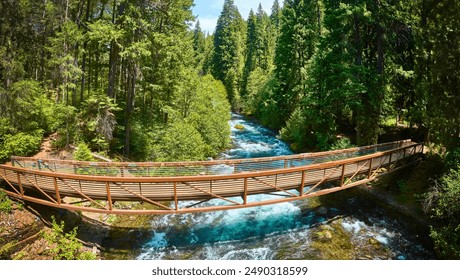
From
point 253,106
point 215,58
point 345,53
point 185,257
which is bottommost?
point 185,257

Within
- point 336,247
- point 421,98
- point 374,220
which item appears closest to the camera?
point 336,247

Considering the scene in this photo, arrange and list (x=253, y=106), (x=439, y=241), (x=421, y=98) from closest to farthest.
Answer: (x=439, y=241)
(x=421, y=98)
(x=253, y=106)

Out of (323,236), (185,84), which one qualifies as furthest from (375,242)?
(185,84)

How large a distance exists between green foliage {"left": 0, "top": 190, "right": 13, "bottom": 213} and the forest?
5.05 m

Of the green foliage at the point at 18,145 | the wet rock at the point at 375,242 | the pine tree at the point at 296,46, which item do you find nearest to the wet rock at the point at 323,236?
the wet rock at the point at 375,242

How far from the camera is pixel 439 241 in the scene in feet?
34.6

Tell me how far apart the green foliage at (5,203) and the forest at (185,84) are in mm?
5052

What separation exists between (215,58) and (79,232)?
53.0 meters

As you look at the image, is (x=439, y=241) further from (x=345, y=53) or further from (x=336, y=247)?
(x=345, y=53)

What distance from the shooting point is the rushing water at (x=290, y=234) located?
11344mm

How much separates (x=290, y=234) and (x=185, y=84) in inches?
603

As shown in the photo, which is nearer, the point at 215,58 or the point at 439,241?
the point at 439,241

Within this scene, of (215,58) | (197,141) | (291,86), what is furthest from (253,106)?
(197,141)

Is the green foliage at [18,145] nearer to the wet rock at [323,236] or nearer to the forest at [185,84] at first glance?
the forest at [185,84]
